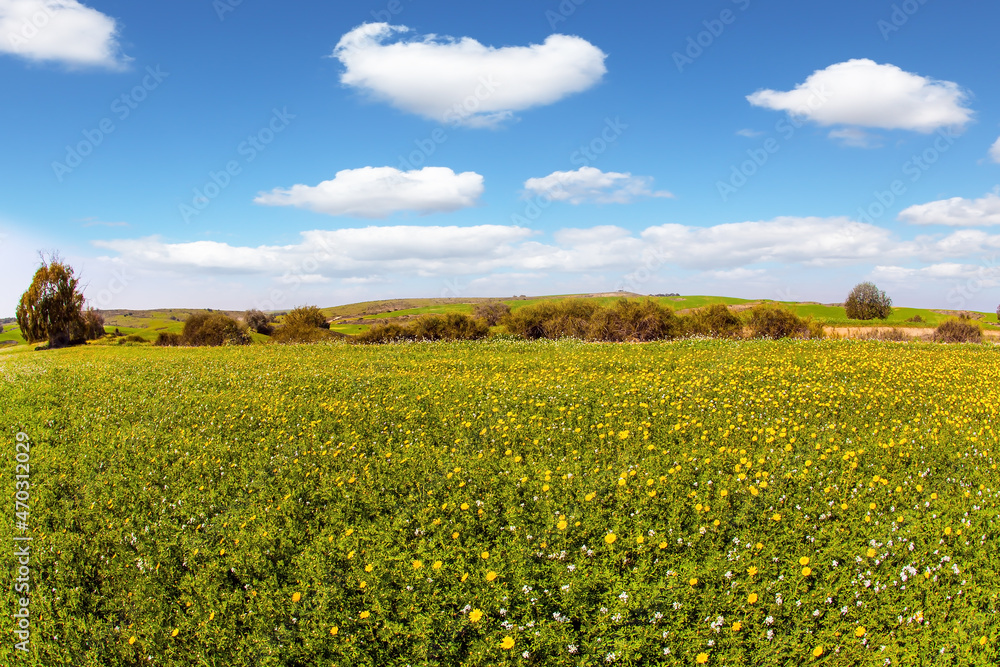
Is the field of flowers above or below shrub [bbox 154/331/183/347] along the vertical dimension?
below

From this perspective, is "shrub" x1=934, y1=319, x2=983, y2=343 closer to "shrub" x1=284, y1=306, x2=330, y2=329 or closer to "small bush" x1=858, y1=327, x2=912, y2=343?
"small bush" x1=858, y1=327, x2=912, y2=343

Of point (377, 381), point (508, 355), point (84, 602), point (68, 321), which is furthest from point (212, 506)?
point (68, 321)

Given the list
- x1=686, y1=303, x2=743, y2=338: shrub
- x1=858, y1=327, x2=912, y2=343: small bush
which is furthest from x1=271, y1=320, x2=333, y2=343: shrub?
x1=858, y1=327, x2=912, y2=343: small bush

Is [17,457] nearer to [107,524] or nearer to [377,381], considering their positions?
[107,524]

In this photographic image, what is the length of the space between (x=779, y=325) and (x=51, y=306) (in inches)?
2403

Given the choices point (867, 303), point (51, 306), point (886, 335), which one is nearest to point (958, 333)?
point (886, 335)

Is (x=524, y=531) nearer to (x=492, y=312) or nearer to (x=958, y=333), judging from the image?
(x=958, y=333)

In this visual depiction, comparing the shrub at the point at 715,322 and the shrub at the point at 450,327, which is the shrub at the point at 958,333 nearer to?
the shrub at the point at 715,322

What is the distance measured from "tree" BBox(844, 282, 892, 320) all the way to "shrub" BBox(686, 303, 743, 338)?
38.6m

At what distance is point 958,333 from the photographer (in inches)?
1569

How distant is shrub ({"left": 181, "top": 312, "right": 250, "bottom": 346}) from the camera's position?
49.4 m

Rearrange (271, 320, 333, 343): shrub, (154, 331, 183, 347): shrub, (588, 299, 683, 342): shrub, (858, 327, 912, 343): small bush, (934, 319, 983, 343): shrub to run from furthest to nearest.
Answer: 1. (154, 331, 183, 347): shrub
2. (271, 320, 333, 343): shrub
3. (588, 299, 683, 342): shrub
4. (934, 319, 983, 343): shrub
5. (858, 327, 912, 343): small bush

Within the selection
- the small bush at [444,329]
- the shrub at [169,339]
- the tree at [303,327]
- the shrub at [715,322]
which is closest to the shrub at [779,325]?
the shrub at [715,322]

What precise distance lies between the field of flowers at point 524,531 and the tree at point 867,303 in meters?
70.5
